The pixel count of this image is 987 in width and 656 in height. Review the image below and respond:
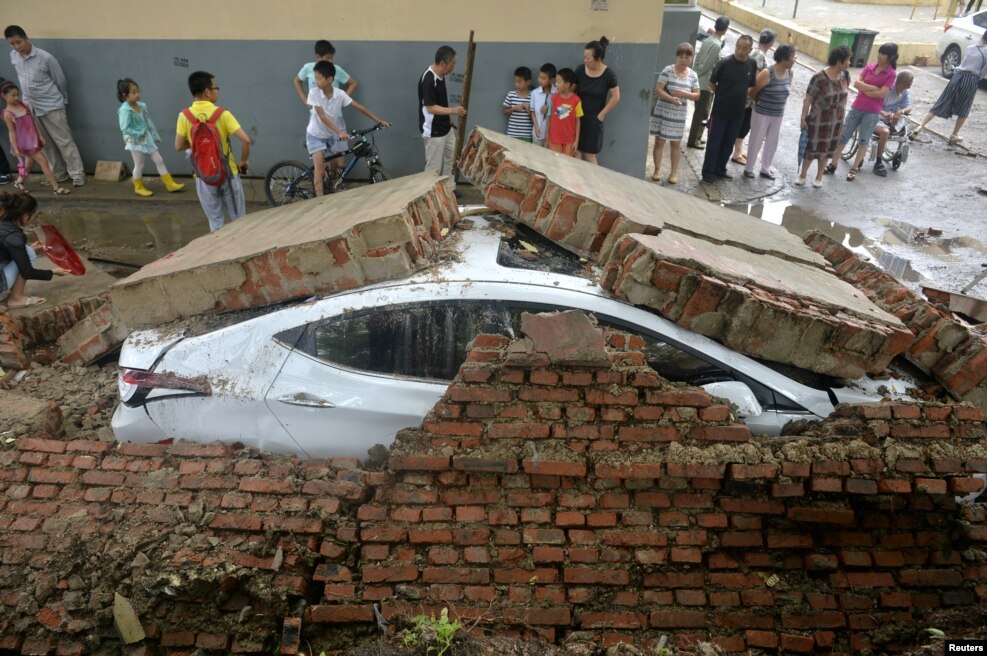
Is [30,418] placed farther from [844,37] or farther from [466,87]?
[844,37]

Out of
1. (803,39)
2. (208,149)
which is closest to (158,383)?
(208,149)

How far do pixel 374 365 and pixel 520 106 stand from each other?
5.48 m

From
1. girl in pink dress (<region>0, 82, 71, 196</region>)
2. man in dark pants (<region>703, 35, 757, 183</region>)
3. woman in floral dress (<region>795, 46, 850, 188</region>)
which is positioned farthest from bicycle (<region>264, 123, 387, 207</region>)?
woman in floral dress (<region>795, 46, 850, 188</region>)

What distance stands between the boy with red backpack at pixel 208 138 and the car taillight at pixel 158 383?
3.12 meters

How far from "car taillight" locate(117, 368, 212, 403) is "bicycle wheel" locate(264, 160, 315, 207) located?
4572 mm

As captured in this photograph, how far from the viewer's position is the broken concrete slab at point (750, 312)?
328cm

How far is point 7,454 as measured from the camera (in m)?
3.67

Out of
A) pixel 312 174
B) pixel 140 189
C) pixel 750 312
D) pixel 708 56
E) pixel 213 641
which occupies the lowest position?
pixel 213 641

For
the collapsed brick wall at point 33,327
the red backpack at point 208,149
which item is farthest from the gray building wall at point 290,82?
the collapsed brick wall at point 33,327

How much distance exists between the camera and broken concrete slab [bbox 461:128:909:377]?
3.30 metres

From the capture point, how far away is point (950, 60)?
50.2ft

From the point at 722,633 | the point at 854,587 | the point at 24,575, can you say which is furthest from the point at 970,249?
the point at 24,575

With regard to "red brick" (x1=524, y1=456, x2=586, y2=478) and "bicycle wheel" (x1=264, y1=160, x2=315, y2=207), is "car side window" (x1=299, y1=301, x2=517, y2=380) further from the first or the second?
"bicycle wheel" (x1=264, y1=160, x2=315, y2=207)

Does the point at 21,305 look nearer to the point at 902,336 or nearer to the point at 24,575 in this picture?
the point at 24,575
